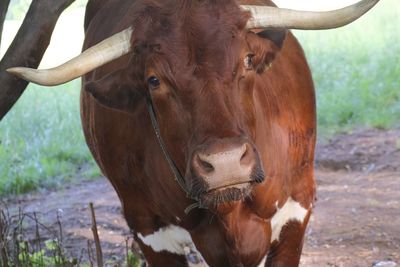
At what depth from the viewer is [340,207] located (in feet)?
24.6

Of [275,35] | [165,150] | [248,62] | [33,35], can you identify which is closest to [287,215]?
[165,150]

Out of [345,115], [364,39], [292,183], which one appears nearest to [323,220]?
[292,183]

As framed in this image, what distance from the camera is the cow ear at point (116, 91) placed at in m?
3.97

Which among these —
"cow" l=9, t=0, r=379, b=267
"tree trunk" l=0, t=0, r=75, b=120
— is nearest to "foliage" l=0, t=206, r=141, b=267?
"cow" l=9, t=0, r=379, b=267

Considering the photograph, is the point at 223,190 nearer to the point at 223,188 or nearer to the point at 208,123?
the point at 223,188

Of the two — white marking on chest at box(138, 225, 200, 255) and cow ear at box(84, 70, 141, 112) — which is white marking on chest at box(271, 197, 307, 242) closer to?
white marking on chest at box(138, 225, 200, 255)

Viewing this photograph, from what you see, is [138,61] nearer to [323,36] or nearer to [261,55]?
[261,55]

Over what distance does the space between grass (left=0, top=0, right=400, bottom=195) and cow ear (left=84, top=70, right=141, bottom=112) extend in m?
5.53

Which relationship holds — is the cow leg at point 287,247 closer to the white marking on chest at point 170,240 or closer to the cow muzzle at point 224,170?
the white marking on chest at point 170,240

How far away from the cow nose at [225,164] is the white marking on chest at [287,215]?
1160 mm

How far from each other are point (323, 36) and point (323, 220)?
6.97 m

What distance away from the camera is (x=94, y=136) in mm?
5074

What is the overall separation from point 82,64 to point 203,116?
0.63m

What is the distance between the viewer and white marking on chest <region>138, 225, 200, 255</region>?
4598 millimetres
